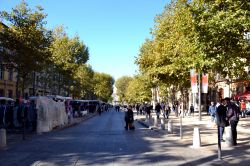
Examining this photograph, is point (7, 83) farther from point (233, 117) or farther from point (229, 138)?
point (229, 138)

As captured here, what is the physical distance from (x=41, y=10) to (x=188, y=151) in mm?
25600

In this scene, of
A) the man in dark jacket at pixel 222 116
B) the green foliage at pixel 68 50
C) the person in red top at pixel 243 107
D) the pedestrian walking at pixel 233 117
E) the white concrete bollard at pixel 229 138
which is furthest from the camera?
the green foliage at pixel 68 50

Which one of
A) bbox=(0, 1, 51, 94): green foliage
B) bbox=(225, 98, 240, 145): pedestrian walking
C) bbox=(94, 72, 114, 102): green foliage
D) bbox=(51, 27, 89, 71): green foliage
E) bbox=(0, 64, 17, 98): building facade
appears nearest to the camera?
bbox=(225, 98, 240, 145): pedestrian walking

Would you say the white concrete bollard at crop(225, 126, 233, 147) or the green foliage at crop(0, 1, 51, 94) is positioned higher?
the green foliage at crop(0, 1, 51, 94)

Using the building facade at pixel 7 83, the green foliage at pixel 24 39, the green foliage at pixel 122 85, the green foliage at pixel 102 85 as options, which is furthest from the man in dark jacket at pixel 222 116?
the green foliage at pixel 122 85

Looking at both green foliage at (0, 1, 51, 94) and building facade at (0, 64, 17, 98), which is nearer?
green foliage at (0, 1, 51, 94)

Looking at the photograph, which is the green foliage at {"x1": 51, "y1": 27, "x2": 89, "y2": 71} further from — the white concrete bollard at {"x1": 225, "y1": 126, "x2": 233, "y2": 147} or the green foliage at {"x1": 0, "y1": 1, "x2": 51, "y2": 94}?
the white concrete bollard at {"x1": 225, "y1": 126, "x2": 233, "y2": 147}

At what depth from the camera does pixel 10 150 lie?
15422 millimetres

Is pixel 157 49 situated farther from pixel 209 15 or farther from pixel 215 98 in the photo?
pixel 215 98

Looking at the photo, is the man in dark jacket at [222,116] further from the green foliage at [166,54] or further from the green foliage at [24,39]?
the green foliage at [24,39]

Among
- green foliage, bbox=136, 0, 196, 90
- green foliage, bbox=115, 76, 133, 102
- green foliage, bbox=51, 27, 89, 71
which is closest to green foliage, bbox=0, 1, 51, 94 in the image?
green foliage, bbox=136, 0, 196, 90

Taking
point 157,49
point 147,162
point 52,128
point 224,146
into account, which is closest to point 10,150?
point 147,162

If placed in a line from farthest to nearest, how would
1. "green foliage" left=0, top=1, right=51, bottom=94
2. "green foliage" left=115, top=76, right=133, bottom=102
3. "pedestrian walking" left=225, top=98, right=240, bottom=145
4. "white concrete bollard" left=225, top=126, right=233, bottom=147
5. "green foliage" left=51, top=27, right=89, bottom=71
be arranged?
"green foliage" left=115, top=76, right=133, bottom=102 → "green foliage" left=51, top=27, right=89, bottom=71 → "green foliage" left=0, top=1, right=51, bottom=94 → "pedestrian walking" left=225, top=98, right=240, bottom=145 → "white concrete bollard" left=225, top=126, right=233, bottom=147

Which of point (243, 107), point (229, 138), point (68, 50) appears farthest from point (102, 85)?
point (229, 138)
